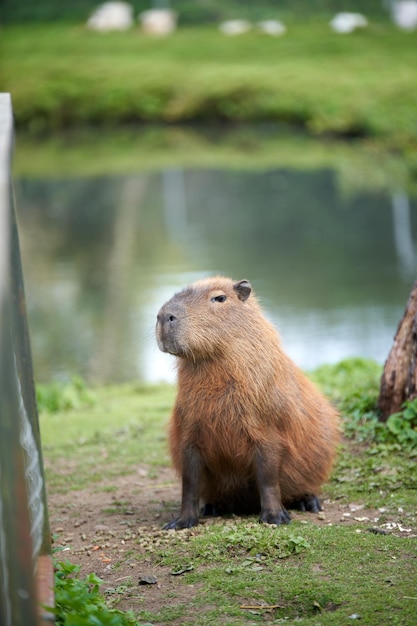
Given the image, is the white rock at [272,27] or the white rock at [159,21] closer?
the white rock at [272,27]

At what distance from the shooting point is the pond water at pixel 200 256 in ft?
36.5

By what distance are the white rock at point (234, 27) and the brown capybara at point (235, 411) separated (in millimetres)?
33635

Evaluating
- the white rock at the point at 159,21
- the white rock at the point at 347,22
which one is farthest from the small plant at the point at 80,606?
A: the white rock at the point at 159,21

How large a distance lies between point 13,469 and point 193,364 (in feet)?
7.90

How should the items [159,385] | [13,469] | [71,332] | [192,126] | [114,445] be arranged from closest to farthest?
[13,469] < [114,445] < [159,385] < [71,332] < [192,126]

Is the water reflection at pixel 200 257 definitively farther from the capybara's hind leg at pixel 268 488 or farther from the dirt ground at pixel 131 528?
the capybara's hind leg at pixel 268 488

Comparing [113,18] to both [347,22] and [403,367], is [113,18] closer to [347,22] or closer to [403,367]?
[347,22]

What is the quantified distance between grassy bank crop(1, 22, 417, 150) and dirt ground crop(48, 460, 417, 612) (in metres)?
19.2

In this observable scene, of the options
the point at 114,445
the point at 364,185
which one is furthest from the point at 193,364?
the point at 364,185

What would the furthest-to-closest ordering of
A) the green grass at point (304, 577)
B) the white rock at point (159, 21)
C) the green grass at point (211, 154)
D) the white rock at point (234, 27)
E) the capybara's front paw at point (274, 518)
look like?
the white rock at point (159, 21), the white rock at point (234, 27), the green grass at point (211, 154), the capybara's front paw at point (274, 518), the green grass at point (304, 577)

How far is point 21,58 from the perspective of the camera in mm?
36281

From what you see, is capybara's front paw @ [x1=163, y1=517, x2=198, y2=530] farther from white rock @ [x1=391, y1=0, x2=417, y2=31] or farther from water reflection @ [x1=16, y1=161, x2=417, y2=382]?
white rock @ [x1=391, y1=0, x2=417, y2=31]

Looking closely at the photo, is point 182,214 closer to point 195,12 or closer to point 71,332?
point 71,332

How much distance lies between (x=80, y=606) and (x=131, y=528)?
1575 mm
